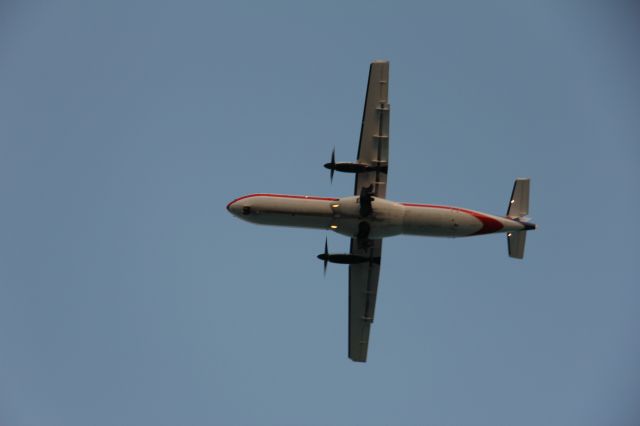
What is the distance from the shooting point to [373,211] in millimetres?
41625

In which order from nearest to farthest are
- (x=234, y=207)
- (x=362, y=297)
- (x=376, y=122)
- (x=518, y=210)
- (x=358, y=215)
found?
1. (x=358, y=215)
2. (x=234, y=207)
3. (x=376, y=122)
4. (x=518, y=210)
5. (x=362, y=297)

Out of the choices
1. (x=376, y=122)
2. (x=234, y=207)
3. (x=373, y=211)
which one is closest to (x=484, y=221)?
(x=373, y=211)

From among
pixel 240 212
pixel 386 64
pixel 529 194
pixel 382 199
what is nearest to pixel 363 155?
pixel 382 199

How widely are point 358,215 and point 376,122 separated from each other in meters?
6.56

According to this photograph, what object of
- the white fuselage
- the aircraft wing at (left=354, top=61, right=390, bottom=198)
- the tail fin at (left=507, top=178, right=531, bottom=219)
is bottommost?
the white fuselage

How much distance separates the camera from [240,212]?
138 ft

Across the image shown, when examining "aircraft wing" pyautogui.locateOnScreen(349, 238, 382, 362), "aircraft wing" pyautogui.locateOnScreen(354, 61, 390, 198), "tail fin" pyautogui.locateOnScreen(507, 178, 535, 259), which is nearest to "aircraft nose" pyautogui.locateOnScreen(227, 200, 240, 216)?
"aircraft wing" pyautogui.locateOnScreen(354, 61, 390, 198)

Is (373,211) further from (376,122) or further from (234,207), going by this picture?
(234,207)

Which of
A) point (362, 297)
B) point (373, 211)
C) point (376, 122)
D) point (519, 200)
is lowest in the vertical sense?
point (362, 297)

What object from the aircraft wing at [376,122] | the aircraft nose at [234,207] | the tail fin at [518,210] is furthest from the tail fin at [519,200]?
the aircraft nose at [234,207]

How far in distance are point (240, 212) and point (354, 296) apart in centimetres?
1101

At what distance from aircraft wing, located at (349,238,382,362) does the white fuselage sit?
136 inches

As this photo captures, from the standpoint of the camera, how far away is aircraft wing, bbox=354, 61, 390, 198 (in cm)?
4219

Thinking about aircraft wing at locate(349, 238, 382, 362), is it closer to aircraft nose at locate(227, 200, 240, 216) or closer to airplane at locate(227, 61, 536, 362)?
airplane at locate(227, 61, 536, 362)
